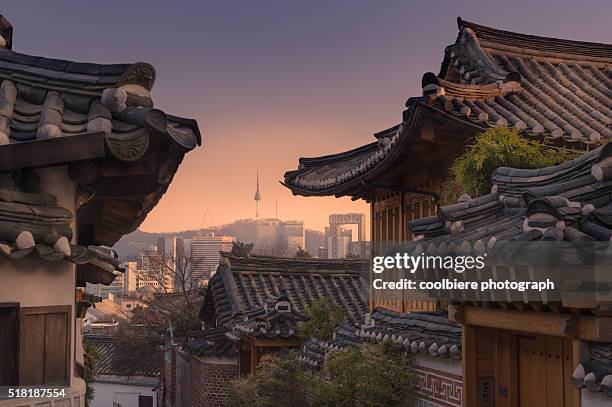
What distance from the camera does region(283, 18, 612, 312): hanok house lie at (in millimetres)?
10234

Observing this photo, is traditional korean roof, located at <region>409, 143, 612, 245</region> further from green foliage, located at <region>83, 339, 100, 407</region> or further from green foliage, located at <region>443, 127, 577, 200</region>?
green foliage, located at <region>83, 339, 100, 407</region>

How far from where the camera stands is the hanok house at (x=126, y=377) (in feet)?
119

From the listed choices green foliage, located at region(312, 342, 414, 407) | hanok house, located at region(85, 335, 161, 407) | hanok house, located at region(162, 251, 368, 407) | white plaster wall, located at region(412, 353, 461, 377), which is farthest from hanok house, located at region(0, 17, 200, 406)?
hanok house, located at region(85, 335, 161, 407)

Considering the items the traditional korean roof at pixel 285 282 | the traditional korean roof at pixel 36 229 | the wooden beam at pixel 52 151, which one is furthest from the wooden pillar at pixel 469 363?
the traditional korean roof at pixel 285 282

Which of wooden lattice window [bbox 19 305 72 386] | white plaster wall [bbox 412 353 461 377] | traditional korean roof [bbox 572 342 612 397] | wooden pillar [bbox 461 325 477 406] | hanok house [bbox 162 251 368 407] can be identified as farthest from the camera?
hanok house [bbox 162 251 368 407]

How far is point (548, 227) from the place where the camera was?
519 cm

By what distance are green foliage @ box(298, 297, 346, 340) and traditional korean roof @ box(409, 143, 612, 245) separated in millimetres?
8876

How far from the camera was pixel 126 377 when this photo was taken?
37656mm

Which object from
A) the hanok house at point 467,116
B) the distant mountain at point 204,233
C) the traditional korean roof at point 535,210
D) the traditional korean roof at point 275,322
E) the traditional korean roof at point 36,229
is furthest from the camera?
the distant mountain at point 204,233

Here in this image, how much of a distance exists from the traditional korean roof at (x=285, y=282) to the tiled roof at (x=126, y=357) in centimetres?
1175

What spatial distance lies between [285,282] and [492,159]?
50.3 ft

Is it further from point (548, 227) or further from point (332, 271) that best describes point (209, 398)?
point (548, 227)

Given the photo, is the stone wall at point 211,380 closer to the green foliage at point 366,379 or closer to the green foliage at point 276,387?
the green foliage at point 276,387

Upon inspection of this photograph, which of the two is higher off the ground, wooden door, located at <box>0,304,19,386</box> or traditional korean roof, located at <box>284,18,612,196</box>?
traditional korean roof, located at <box>284,18,612,196</box>
